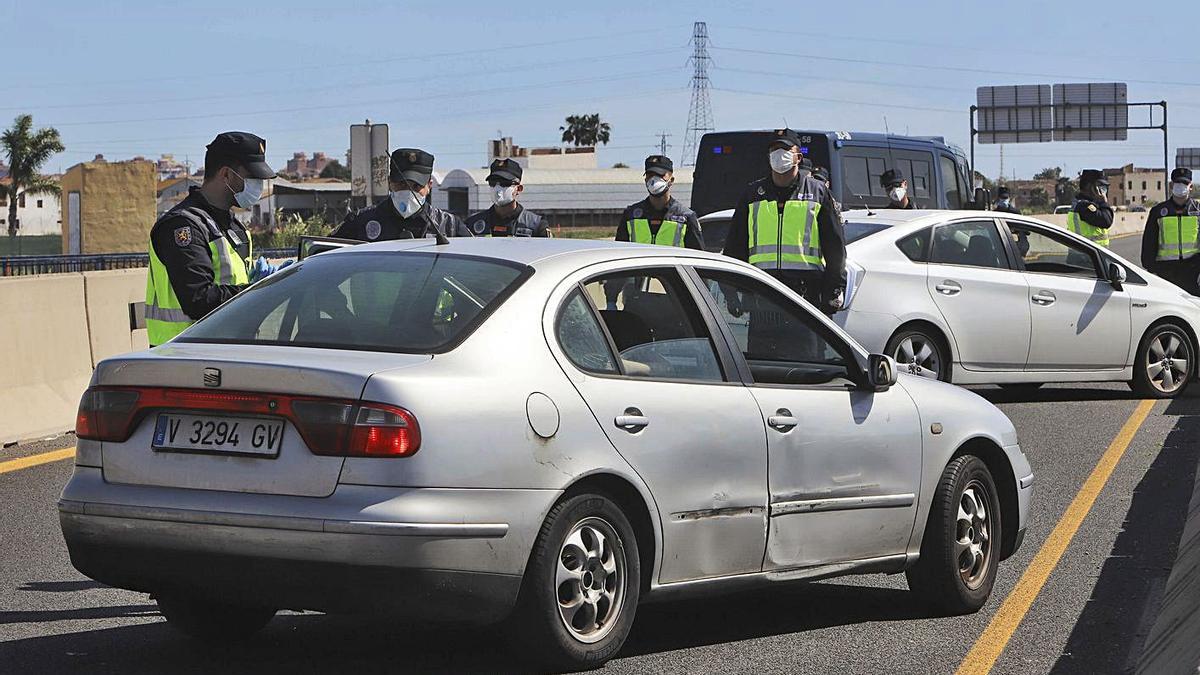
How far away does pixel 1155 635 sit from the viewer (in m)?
6.09

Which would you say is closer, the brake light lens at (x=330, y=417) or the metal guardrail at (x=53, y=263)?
the brake light lens at (x=330, y=417)

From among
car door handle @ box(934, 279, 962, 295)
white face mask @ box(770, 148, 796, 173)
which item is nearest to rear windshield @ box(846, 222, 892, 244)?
car door handle @ box(934, 279, 962, 295)

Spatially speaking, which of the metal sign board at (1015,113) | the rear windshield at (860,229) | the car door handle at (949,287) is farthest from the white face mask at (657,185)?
the metal sign board at (1015,113)

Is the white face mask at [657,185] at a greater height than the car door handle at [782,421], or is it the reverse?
the white face mask at [657,185]

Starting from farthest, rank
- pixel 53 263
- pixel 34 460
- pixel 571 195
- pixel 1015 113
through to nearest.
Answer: pixel 571 195, pixel 1015 113, pixel 53 263, pixel 34 460

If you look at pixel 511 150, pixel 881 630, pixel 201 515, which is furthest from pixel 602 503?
pixel 511 150

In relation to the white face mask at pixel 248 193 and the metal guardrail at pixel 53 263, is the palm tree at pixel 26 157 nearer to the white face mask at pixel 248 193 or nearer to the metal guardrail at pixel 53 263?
the metal guardrail at pixel 53 263

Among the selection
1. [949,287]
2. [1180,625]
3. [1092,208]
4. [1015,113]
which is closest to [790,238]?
[949,287]

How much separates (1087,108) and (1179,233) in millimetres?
58132

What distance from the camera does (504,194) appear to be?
12.5 metres

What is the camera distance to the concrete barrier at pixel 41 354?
12.1m

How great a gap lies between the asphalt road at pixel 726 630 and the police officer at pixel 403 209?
2.15 metres

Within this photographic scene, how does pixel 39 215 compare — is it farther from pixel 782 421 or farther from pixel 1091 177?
pixel 782 421

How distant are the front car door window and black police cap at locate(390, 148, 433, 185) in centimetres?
318
